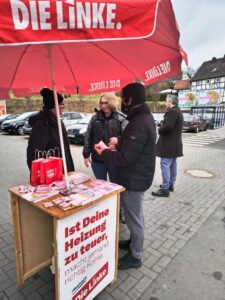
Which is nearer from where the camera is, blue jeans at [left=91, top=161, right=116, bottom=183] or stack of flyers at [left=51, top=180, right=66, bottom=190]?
stack of flyers at [left=51, top=180, right=66, bottom=190]

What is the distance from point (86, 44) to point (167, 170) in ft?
10.0

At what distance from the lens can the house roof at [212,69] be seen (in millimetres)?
45216

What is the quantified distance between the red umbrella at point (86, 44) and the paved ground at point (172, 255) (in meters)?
2.06

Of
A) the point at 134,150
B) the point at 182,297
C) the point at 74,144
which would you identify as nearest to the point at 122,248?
the point at 182,297

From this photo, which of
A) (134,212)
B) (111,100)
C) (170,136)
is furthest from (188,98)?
(134,212)

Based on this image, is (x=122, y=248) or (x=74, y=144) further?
(x=74, y=144)

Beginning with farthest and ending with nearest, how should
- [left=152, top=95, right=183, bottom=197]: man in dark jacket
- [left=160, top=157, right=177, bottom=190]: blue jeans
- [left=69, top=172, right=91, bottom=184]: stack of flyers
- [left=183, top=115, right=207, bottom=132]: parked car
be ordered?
[left=183, top=115, right=207, bottom=132]: parked car → [left=160, top=157, right=177, bottom=190]: blue jeans → [left=152, top=95, right=183, bottom=197]: man in dark jacket → [left=69, top=172, right=91, bottom=184]: stack of flyers

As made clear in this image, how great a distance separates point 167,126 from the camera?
4.33 meters

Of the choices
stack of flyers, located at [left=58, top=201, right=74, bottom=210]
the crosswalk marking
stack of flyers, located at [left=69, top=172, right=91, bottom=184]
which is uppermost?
stack of flyers, located at [left=69, top=172, right=91, bottom=184]

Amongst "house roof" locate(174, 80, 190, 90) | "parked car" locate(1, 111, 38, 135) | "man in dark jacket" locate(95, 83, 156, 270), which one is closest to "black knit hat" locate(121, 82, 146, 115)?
"man in dark jacket" locate(95, 83, 156, 270)

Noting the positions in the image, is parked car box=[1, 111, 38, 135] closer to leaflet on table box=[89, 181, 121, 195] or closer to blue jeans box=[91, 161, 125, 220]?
blue jeans box=[91, 161, 125, 220]

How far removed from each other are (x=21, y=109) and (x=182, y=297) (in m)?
30.5

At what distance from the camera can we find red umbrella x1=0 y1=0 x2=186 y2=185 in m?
1.25

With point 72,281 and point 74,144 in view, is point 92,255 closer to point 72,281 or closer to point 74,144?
point 72,281
